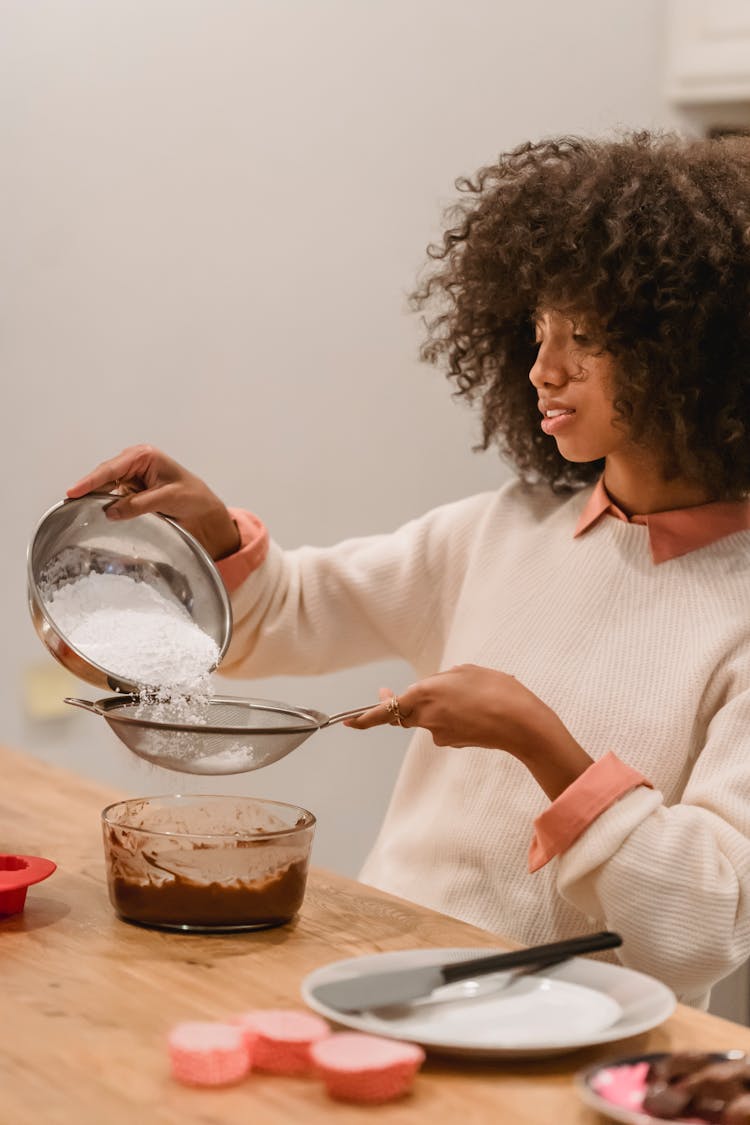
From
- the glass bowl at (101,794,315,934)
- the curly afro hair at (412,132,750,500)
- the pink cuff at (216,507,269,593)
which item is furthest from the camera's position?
the pink cuff at (216,507,269,593)

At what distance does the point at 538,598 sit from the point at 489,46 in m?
1.47

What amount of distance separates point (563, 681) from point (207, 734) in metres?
0.43

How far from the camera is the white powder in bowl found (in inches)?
50.5

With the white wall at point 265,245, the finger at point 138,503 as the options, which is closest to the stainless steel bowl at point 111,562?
the finger at point 138,503

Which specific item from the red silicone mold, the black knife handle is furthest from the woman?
the red silicone mold

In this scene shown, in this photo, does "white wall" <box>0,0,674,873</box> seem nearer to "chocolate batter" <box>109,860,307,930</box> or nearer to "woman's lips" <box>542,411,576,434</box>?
"woman's lips" <box>542,411,576,434</box>

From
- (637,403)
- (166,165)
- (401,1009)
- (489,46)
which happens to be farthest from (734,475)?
(489,46)

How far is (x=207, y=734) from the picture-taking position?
1161mm

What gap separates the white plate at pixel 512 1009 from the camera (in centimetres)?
87

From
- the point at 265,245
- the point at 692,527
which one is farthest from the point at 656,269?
the point at 265,245

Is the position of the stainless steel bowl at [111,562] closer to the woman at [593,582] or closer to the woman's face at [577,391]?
the woman at [593,582]

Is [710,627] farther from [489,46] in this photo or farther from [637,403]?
[489,46]

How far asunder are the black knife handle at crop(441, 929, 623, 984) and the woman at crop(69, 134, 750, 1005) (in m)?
0.21

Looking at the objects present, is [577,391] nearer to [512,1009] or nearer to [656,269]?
[656,269]
